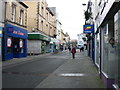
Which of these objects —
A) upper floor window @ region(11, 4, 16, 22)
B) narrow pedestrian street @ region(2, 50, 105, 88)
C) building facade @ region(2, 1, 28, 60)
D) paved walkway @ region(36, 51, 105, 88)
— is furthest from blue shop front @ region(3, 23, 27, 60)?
paved walkway @ region(36, 51, 105, 88)

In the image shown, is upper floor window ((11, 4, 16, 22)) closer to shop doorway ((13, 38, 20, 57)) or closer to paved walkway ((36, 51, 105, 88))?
shop doorway ((13, 38, 20, 57))

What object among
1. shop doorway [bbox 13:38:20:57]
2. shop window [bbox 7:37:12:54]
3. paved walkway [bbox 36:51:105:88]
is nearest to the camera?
paved walkway [bbox 36:51:105:88]

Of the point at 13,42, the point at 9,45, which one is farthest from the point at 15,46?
the point at 9,45

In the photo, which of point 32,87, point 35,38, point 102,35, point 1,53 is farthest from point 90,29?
point 35,38

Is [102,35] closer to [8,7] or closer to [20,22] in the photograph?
[8,7]

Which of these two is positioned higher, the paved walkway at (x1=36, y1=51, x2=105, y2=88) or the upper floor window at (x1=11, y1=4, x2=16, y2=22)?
the upper floor window at (x1=11, y1=4, x2=16, y2=22)

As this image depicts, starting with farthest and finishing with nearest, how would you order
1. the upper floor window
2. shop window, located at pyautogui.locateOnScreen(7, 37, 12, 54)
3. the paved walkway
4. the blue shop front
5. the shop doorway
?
1. the shop doorway
2. the upper floor window
3. shop window, located at pyautogui.locateOnScreen(7, 37, 12, 54)
4. the blue shop front
5. the paved walkway

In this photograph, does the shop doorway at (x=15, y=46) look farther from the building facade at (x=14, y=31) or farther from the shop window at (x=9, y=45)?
the shop window at (x=9, y=45)

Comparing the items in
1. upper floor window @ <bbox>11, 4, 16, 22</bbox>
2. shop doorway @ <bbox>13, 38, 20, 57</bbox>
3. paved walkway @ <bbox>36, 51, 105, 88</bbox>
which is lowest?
paved walkway @ <bbox>36, 51, 105, 88</bbox>

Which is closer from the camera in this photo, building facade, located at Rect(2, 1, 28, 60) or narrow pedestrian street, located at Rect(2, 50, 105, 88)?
narrow pedestrian street, located at Rect(2, 50, 105, 88)

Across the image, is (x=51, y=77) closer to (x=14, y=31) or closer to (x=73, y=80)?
(x=73, y=80)

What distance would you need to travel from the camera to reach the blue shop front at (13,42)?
2030cm

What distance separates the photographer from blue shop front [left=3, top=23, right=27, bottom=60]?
2030cm

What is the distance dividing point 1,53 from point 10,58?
2.36 meters
